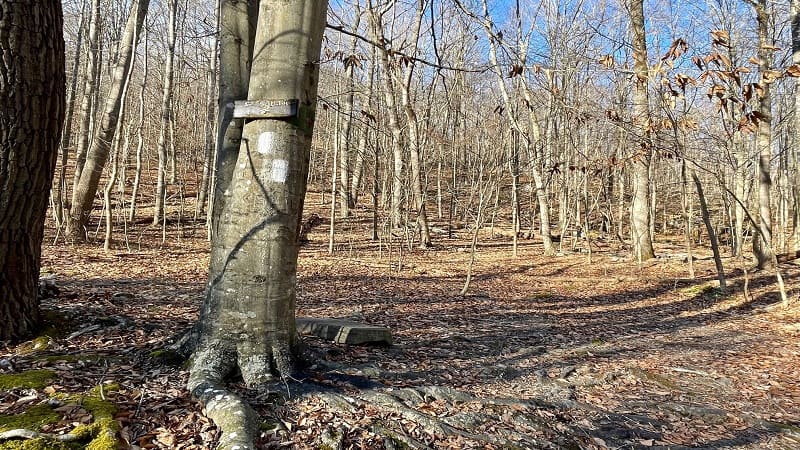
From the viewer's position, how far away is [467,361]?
5434 mm

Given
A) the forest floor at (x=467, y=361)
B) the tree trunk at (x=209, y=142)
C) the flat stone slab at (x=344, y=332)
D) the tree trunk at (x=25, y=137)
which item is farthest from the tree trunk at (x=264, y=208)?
the tree trunk at (x=209, y=142)

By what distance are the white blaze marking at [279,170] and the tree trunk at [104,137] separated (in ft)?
33.5

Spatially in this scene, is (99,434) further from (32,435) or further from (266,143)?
(266,143)

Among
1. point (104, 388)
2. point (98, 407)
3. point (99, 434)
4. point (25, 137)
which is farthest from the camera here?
point (25, 137)

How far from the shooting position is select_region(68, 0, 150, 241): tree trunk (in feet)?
38.5

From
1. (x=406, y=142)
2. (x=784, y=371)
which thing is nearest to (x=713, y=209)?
(x=406, y=142)

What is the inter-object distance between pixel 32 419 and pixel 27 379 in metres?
0.65

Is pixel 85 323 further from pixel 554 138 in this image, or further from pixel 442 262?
pixel 554 138

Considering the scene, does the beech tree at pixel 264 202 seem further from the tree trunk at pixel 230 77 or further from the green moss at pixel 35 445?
the green moss at pixel 35 445

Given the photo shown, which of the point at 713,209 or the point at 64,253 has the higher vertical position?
the point at 713,209

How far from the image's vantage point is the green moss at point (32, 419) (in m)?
2.41

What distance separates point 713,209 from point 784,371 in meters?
27.0

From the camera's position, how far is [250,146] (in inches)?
137

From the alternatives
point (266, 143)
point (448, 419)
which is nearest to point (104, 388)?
point (266, 143)
